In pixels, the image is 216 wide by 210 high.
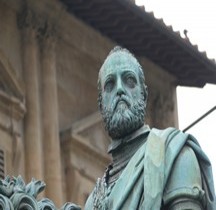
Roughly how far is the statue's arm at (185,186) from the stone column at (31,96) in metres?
20.6

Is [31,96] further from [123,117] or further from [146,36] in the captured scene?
[123,117]

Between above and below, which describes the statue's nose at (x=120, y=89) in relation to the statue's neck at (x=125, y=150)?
above

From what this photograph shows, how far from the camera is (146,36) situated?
29391 mm

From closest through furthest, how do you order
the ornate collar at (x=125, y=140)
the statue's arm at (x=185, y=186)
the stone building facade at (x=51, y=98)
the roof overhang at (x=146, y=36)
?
the statue's arm at (x=185, y=186) → the ornate collar at (x=125, y=140) → the stone building facade at (x=51, y=98) → the roof overhang at (x=146, y=36)

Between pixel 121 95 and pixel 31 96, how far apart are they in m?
21.0

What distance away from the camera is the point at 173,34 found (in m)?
28.5

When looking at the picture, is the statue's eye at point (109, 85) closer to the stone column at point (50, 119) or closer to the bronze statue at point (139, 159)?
the bronze statue at point (139, 159)

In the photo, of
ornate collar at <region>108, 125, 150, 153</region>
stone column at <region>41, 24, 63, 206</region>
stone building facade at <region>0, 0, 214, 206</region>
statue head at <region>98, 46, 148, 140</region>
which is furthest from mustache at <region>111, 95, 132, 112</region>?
stone column at <region>41, 24, 63, 206</region>

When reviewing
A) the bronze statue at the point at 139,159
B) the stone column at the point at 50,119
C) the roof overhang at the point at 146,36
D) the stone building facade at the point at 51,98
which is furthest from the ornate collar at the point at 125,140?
the roof overhang at the point at 146,36

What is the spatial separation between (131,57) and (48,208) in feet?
2.32

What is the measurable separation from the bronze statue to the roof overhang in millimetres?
20754

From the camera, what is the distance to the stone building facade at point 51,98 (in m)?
27.5

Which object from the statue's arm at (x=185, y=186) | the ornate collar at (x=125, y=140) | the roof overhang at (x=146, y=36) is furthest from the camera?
the roof overhang at (x=146, y=36)

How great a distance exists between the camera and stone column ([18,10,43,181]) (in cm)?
2756
